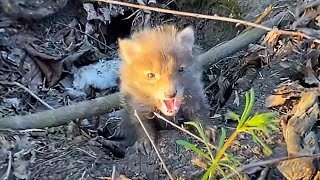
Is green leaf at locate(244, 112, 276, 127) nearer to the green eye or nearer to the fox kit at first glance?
the fox kit

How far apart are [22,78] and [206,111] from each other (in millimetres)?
2001

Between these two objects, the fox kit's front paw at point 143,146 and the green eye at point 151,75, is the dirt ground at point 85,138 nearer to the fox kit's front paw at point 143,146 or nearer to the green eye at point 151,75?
the fox kit's front paw at point 143,146

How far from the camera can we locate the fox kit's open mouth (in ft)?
14.1

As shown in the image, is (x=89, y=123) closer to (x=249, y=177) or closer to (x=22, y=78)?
(x=22, y=78)

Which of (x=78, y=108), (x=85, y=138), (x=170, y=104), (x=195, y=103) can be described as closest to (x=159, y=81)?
(x=170, y=104)

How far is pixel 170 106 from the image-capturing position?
4.31 meters

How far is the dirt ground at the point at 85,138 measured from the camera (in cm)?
381

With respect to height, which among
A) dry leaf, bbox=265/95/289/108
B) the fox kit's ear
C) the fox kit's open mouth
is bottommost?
dry leaf, bbox=265/95/289/108

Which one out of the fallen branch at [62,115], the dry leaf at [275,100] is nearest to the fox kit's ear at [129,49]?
the fallen branch at [62,115]

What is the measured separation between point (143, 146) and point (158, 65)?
570 millimetres

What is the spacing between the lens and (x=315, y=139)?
3.42 m

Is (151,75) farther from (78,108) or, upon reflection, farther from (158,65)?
(78,108)

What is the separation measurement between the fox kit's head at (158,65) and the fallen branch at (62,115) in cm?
39

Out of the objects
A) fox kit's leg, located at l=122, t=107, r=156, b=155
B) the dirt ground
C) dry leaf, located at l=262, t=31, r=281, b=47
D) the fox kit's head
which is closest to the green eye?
the fox kit's head
